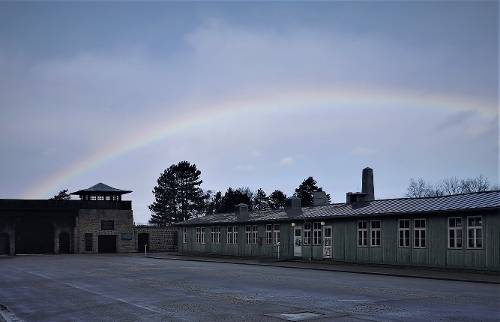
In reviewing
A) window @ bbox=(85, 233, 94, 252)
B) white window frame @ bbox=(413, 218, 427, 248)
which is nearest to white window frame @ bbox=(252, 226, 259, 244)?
white window frame @ bbox=(413, 218, 427, 248)

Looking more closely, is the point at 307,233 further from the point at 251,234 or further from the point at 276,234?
the point at 251,234

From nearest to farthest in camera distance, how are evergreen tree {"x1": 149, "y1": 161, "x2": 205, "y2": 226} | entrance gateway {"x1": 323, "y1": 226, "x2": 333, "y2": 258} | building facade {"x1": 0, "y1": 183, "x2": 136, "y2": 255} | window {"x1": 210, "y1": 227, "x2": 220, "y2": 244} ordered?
entrance gateway {"x1": 323, "y1": 226, "x2": 333, "y2": 258} < window {"x1": 210, "y1": 227, "x2": 220, "y2": 244} < building facade {"x1": 0, "y1": 183, "x2": 136, "y2": 255} < evergreen tree {"x1": 149, "y1": 161, "x2": 205, "y2": 226}

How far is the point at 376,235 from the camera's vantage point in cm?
3628

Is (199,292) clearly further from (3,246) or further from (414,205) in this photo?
(3,246)

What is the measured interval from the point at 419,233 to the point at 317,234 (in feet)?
31.5

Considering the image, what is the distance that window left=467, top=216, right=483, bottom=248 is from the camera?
2980 centimetres

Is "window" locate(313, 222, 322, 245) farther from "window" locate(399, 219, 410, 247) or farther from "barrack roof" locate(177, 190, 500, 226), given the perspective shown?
"window" locate(399, 219, 410, 247)

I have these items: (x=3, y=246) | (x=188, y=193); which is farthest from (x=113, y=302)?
(x=188, y=193)

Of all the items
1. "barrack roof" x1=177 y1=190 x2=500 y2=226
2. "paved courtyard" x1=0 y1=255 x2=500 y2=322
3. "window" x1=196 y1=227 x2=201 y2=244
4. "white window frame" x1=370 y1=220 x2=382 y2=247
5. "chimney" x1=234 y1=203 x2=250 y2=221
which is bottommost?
"window" x1=196 y1=227 x2=201 y2=244

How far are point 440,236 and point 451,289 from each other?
38.8ft

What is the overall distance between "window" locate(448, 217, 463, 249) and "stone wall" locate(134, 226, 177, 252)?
147 feet

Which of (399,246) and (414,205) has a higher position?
(414,205)

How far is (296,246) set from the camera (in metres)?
44.2

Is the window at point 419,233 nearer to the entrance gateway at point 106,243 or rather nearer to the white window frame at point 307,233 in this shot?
the white window frame at point 307,233
